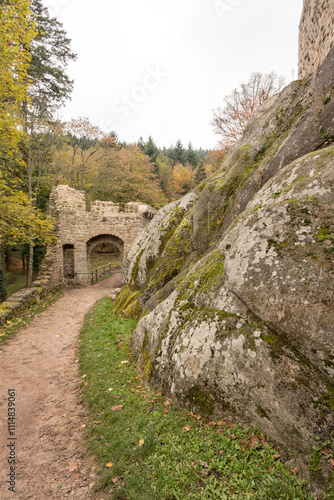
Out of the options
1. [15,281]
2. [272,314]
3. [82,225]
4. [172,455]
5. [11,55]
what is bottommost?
[172,455]

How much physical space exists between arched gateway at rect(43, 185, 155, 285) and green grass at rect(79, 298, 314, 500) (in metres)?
12.8

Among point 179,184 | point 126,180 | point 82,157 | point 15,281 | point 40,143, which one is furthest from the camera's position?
point 179,184

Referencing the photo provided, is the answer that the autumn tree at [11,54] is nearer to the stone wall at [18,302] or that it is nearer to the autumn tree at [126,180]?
the stone wall at [18,302]

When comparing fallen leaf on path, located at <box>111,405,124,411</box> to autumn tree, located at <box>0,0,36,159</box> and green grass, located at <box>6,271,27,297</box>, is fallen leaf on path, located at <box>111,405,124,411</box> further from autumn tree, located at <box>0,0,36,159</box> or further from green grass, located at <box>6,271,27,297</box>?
green grass, located at <box>6,271,27,297</box>

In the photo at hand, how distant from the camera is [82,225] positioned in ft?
52.8

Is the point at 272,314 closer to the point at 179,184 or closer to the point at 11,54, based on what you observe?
the point at 11,54

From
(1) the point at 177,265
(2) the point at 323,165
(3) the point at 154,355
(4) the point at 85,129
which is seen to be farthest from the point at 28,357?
(4) the point at 85,129

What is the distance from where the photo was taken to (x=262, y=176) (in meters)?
5.50

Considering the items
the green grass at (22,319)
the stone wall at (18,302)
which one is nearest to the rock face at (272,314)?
the green grass at (22,319)

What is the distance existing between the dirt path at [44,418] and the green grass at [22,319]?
0.32 meters

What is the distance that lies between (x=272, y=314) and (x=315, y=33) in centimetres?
767

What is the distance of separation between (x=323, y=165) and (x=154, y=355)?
440 cm

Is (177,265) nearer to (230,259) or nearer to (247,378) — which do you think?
(230,259)

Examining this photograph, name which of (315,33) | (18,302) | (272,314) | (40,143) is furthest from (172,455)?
(40,143)
